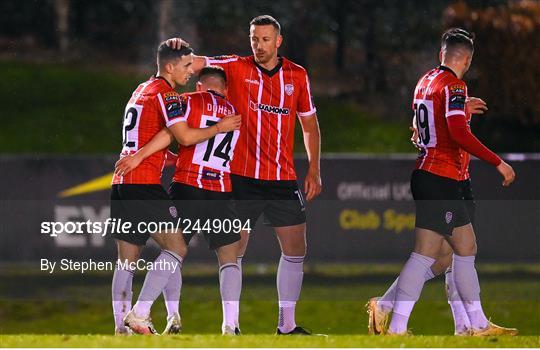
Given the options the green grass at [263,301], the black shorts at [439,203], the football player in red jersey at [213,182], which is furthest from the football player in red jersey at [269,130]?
the green grass at [263,301]

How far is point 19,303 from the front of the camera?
51.6 ft

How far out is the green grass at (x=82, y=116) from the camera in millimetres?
23250

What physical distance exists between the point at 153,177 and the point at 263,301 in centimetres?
647

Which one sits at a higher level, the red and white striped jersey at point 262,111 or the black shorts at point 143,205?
the red and white striped jersey at point 262,111

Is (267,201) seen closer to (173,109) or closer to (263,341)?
(173,109)

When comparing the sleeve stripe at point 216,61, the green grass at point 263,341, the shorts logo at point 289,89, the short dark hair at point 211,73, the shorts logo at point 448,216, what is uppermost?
the sleeve stripe at point 216,61

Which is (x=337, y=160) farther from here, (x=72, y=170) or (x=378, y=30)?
(x=378, y=30)

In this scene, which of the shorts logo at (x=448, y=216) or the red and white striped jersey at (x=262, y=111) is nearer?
the shorts logo at (x=448, y=216)

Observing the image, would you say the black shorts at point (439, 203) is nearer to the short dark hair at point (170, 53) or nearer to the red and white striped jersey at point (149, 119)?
the red and white striped jersey at point (149, 119)

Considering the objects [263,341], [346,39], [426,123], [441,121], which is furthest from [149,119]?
[346,39]

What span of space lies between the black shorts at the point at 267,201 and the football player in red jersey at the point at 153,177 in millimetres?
563

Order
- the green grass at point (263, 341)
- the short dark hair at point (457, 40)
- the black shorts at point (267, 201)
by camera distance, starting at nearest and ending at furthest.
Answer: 1. the green grass at point (263, 341)
2. the short dark hair at point (457, 40)
3. the black shorts at point (267, 201)

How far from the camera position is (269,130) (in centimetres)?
1014

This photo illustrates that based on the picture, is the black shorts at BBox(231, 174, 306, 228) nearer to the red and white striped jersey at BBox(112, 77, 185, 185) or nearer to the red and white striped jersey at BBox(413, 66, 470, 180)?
the red and white striped jersey at BBox(112, 77, 185, 185)
